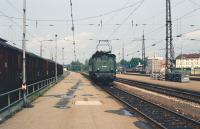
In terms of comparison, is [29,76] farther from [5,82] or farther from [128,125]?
[128,125]

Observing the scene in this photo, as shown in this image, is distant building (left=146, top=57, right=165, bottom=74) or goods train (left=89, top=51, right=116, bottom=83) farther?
distant building (left=146, top=57, right=165, bottom=74)

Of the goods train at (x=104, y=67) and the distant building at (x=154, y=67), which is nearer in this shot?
the goods train at (x=104, y=67)

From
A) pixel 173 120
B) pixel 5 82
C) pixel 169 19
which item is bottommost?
pixel 173 120

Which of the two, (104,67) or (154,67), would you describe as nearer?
(104,67)

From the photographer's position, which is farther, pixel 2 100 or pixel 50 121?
pixel 2 100

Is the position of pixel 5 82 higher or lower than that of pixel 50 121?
higher

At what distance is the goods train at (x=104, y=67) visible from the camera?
4300cm

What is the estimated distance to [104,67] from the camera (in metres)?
43.3

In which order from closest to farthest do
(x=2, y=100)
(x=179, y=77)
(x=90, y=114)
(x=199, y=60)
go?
1. (x=90, y=114)
2. (x=2, y=100)
3. (x=179, y=77)
4. (x=199, y=60)

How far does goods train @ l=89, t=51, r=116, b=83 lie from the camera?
4300 centimetres

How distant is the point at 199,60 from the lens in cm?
18288

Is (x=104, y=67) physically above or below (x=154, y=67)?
below

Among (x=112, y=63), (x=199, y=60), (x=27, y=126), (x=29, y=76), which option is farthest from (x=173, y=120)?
(x=199, y=60)

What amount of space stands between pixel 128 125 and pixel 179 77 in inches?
1573
